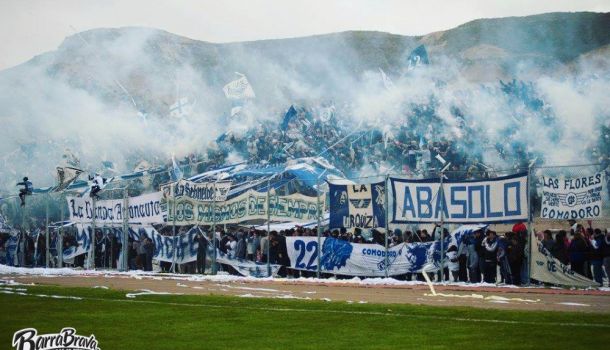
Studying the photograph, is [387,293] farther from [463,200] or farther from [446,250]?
[446,250]

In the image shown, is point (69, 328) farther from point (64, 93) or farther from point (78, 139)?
point (64, 93)

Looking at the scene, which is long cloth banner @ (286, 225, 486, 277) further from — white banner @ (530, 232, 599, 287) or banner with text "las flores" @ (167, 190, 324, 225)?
white banner @ (530, 232, 599, 287)

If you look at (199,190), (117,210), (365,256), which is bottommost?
(365,256)

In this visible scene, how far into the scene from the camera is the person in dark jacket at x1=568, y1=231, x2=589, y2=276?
2533 centimetres

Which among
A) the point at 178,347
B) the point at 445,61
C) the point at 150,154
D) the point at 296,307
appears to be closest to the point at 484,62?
the point at 445,61

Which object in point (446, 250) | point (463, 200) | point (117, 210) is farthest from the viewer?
point (117, 210)

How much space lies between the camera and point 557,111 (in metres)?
61.4

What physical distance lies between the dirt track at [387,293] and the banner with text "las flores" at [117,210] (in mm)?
7182

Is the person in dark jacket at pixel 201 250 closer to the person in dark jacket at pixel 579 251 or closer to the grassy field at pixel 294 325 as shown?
the grassy field at pixel 294 325

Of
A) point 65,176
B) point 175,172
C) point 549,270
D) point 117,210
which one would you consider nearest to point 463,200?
point 549,270

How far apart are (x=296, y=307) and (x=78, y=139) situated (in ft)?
180

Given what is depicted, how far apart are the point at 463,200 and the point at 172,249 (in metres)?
14.7

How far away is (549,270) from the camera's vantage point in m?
26.0

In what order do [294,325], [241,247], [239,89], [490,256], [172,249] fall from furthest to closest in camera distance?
[239,89] < [172,249] < [241,247] < [490,256] < [294,325]
